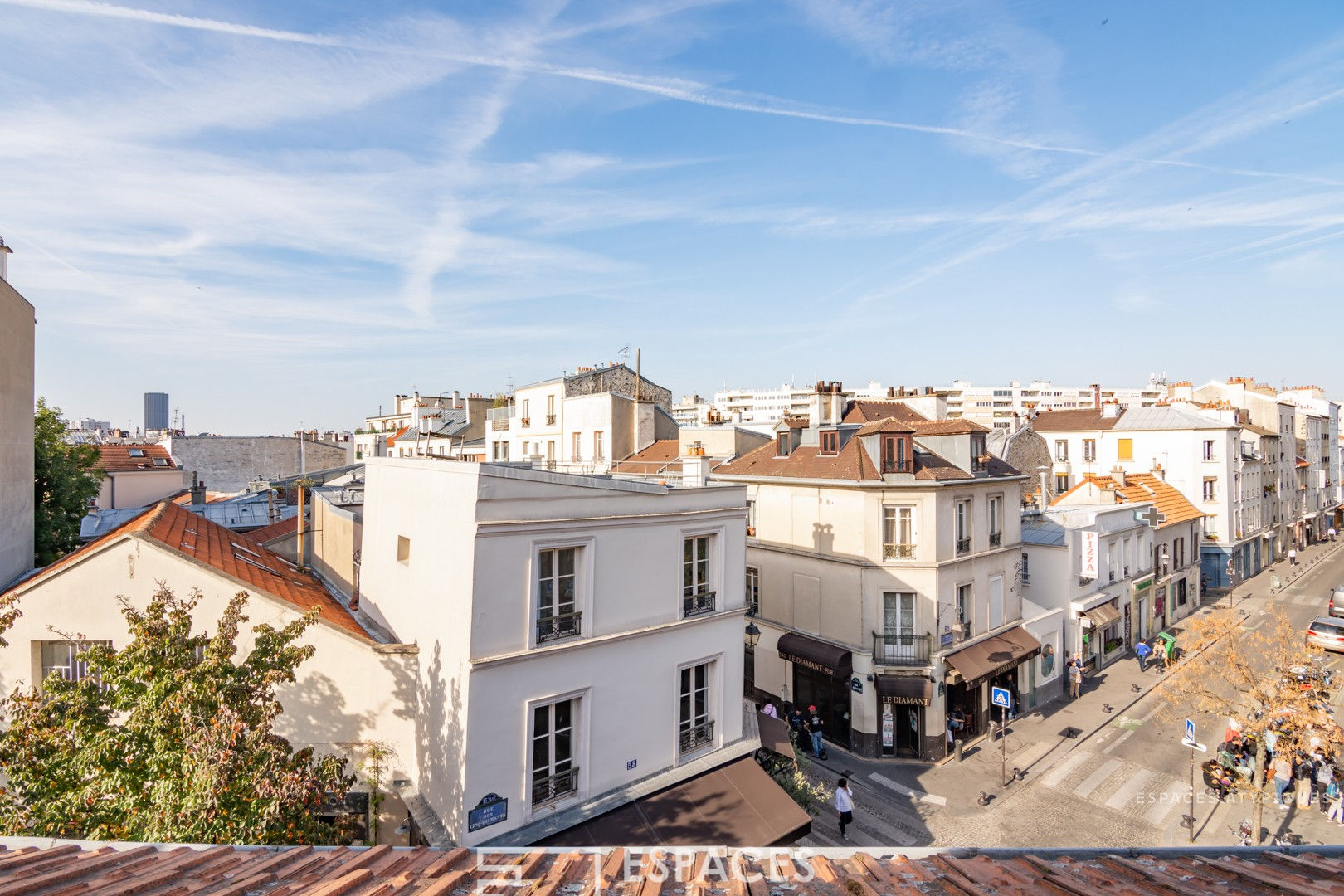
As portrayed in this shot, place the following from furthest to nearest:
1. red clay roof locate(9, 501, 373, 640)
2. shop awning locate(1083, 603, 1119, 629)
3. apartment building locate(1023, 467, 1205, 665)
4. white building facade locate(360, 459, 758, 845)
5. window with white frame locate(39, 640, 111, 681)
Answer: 1. shop awning locate(1083, 603, 1119, 629)
2. apartment building locate(1023, 467, 1205, 665)
3. red clay roof locate(9, 501, 373, 640)
4. window with white frame locate(39, 640, 111, 681)
5. white building facade locate(360, 459, 758, 845)

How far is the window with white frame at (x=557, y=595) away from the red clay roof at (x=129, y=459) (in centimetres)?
4093

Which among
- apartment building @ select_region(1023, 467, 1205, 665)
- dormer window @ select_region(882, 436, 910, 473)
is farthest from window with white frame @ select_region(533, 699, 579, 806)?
apartment building @ select_region(1023, 467, 1205, 665)

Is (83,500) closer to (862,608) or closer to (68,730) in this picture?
(68,730)

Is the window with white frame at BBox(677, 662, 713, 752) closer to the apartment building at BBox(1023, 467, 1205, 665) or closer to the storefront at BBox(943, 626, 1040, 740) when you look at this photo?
the storefront at BBox(943, 626, 1040, 740)

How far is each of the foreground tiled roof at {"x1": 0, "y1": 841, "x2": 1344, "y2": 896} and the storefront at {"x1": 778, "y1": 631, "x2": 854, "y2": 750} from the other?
1457cm

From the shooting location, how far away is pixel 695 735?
44.1 feet

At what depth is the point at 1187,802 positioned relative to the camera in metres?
17.0

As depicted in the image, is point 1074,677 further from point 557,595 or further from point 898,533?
point 557,595

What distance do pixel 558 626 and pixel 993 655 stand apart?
53.1 ft

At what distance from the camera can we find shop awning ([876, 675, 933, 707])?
19.6m

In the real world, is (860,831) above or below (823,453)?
below

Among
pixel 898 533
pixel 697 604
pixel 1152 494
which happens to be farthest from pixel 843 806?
pixel 1152 494

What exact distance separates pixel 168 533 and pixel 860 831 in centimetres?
1697

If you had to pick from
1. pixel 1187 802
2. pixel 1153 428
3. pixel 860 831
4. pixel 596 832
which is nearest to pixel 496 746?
pixel 596 832
